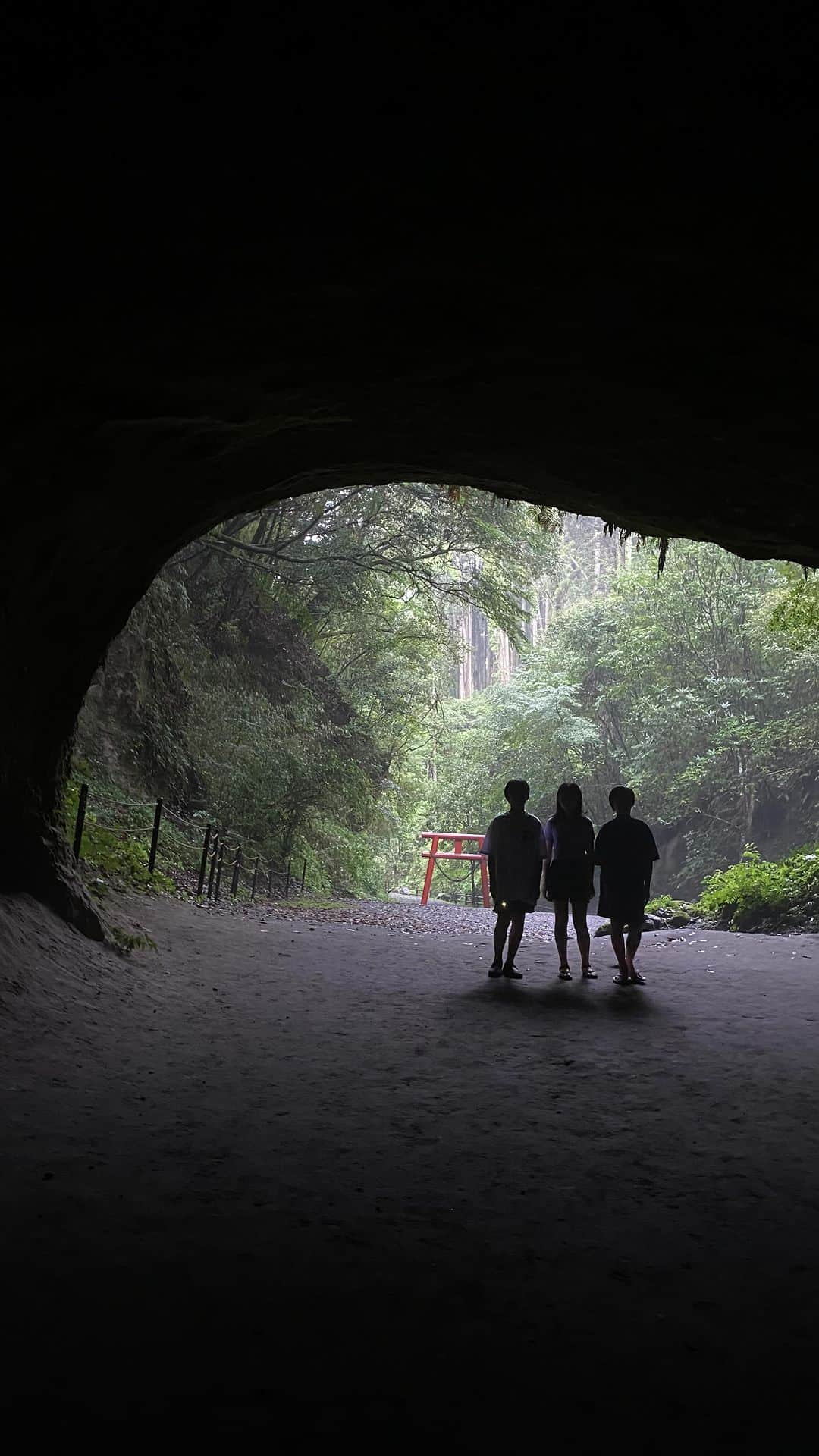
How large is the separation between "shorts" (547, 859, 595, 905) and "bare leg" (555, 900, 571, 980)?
0.31ft

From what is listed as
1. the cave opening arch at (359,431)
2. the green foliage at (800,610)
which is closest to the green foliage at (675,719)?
the green foliage at (800,610)

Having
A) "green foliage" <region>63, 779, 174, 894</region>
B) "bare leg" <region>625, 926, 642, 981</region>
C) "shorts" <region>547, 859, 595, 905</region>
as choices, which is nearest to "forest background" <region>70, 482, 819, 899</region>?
"green foliage" <region>63, 779, 174, 894</region>

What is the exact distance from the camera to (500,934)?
9.49 metres

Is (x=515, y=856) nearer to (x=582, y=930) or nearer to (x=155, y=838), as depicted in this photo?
(x=582, y=930)

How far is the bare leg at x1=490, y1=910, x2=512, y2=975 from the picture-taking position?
9.23m

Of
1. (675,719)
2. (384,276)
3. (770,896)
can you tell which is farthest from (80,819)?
(675,719)

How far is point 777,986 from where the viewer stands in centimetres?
938

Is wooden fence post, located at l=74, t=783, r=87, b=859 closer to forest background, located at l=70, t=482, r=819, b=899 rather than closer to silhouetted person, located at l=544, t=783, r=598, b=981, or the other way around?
forest background, located at l=70, t=482, r=819, b=899

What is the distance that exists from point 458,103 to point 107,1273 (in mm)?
4025

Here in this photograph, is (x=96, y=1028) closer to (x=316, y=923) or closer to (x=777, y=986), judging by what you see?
(x=777, y=986)

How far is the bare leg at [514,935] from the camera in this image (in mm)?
9203

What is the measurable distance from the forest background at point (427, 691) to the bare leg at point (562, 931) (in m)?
4.80

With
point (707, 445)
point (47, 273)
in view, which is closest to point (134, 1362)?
point (47, 273)

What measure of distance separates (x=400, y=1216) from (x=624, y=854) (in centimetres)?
546
